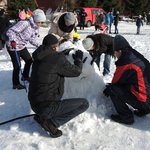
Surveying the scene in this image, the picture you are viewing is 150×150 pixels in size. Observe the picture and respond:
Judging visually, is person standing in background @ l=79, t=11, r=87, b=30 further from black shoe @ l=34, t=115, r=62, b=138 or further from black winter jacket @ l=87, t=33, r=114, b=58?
black shoe @ l=34, t=115, r=62, b=138

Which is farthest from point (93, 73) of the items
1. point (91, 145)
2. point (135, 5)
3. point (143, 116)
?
point (135, 5)

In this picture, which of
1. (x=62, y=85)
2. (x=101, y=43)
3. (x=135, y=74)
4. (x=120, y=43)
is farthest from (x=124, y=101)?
(x=101, y=43)

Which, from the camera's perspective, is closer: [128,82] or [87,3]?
[128,82]

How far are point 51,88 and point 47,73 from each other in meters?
0.21

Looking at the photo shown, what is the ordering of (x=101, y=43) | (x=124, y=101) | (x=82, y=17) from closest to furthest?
(x=124, y=101) → (x=101, y=43) → (x=82, y=17)

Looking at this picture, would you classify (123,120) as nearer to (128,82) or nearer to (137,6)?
(128,82)

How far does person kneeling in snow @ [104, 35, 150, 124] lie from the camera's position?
3.78 metres

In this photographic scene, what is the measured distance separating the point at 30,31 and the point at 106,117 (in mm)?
2419

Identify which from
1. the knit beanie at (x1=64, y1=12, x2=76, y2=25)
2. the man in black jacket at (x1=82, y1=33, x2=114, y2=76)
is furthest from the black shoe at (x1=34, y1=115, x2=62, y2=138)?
the knit beanie at (x1=64, y1=12, x2=76, y2=25)

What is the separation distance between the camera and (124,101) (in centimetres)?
393

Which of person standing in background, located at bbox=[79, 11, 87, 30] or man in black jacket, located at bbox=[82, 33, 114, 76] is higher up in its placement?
man in black jacket, located at bbox=[82, 33, 114, 76]

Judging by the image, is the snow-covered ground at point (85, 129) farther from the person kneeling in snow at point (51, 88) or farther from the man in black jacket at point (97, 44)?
the man in black jacket at point (97, 44)

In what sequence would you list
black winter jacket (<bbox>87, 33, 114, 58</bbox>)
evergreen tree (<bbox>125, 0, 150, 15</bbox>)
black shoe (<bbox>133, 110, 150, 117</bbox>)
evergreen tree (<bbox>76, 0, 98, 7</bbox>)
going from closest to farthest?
black shoe (<bbox>133, 110, 150, 117</bbox>), black winter jacket (<bbox>87, 33, 114, 58</bbox>), evergreen tree (<bbox>76, 0, 98, 7</bbox>), evergreen tree (<bbox>125, 0, 150, 15</bbox>)

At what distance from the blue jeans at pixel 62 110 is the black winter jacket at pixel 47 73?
7cm
